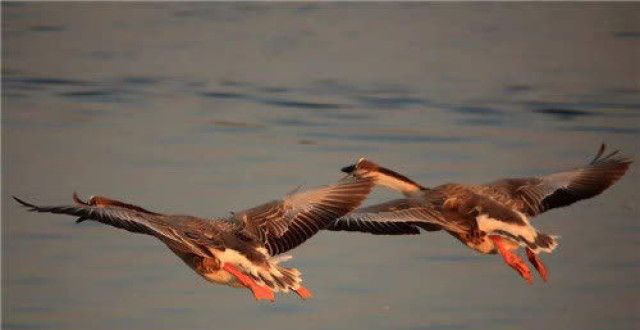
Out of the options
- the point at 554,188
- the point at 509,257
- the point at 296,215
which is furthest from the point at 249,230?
the point at 554,188

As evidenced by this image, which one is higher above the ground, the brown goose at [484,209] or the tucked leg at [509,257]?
the brown goose at [484,209]

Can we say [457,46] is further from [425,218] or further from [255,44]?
[425,218]

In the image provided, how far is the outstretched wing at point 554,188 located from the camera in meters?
9.73

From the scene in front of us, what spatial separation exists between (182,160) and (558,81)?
5962 mm

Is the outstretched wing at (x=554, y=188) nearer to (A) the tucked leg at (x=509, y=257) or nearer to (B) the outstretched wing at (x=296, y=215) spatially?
(A) the tucked leg at (x=509, y=257)

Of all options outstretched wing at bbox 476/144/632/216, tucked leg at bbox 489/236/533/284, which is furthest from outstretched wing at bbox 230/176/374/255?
outstretched wing at bbox 476/144/632/216

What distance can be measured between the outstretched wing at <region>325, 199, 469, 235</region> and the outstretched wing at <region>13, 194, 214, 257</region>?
44.1 inches

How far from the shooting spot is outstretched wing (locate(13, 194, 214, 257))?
7.53 metres

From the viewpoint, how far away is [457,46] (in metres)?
18.6

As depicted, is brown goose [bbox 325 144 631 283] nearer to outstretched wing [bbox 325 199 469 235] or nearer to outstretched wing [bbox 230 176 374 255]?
outstretched wing [bbox 325 199 469 235]

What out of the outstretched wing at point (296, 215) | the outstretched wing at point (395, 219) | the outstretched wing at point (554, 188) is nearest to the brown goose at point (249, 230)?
the outstretched wing at point (296, 215)

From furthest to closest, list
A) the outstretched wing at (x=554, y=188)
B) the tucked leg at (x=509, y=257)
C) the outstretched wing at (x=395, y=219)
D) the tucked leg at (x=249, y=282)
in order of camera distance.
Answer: the outstretched wing at (x=554, y=188) → the tucked leg at (x=509, y=257) → the outstretched wing at (x=395, y=219) → the tucked leg at (x=249, y=282)

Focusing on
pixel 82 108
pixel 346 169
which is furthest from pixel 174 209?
pixel 82 108

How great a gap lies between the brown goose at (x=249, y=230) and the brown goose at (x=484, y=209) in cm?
28
